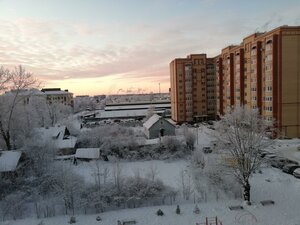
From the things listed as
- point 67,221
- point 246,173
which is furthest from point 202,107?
point 67,221

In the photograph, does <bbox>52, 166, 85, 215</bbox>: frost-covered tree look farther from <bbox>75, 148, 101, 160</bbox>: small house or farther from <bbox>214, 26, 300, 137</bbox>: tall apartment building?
<bbox>214, 26, 300, 137</bbox>: tall apartment building

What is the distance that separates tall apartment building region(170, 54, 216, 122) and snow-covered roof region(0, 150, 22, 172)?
141ft

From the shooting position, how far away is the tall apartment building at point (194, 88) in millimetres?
61375

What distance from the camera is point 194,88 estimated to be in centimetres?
6188

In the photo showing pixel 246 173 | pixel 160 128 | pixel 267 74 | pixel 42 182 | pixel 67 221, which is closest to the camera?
pixel 67 221

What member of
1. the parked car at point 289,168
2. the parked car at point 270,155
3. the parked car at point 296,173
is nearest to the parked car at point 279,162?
the parked car at point 289,168

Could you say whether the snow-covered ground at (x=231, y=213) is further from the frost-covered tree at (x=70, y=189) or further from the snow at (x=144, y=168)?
the snow at (x=144, y=168)

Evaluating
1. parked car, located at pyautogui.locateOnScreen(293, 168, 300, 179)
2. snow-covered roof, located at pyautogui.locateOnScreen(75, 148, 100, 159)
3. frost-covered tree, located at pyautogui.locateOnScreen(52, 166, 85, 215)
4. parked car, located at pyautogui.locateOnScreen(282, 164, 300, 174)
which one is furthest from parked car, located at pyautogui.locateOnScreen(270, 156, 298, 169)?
snow-covered roof, located at pyautogui.locateOnScreen(75, 148, 100, 159)

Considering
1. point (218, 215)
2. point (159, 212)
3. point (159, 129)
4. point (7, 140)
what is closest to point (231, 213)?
point (218, 215)

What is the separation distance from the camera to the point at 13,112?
29578 millimetres

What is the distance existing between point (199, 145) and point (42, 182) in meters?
21.2

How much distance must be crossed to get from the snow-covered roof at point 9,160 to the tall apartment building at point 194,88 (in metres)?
42.8

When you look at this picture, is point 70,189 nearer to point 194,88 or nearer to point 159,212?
point 159,212

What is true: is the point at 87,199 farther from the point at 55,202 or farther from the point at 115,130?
the point at 115,130
